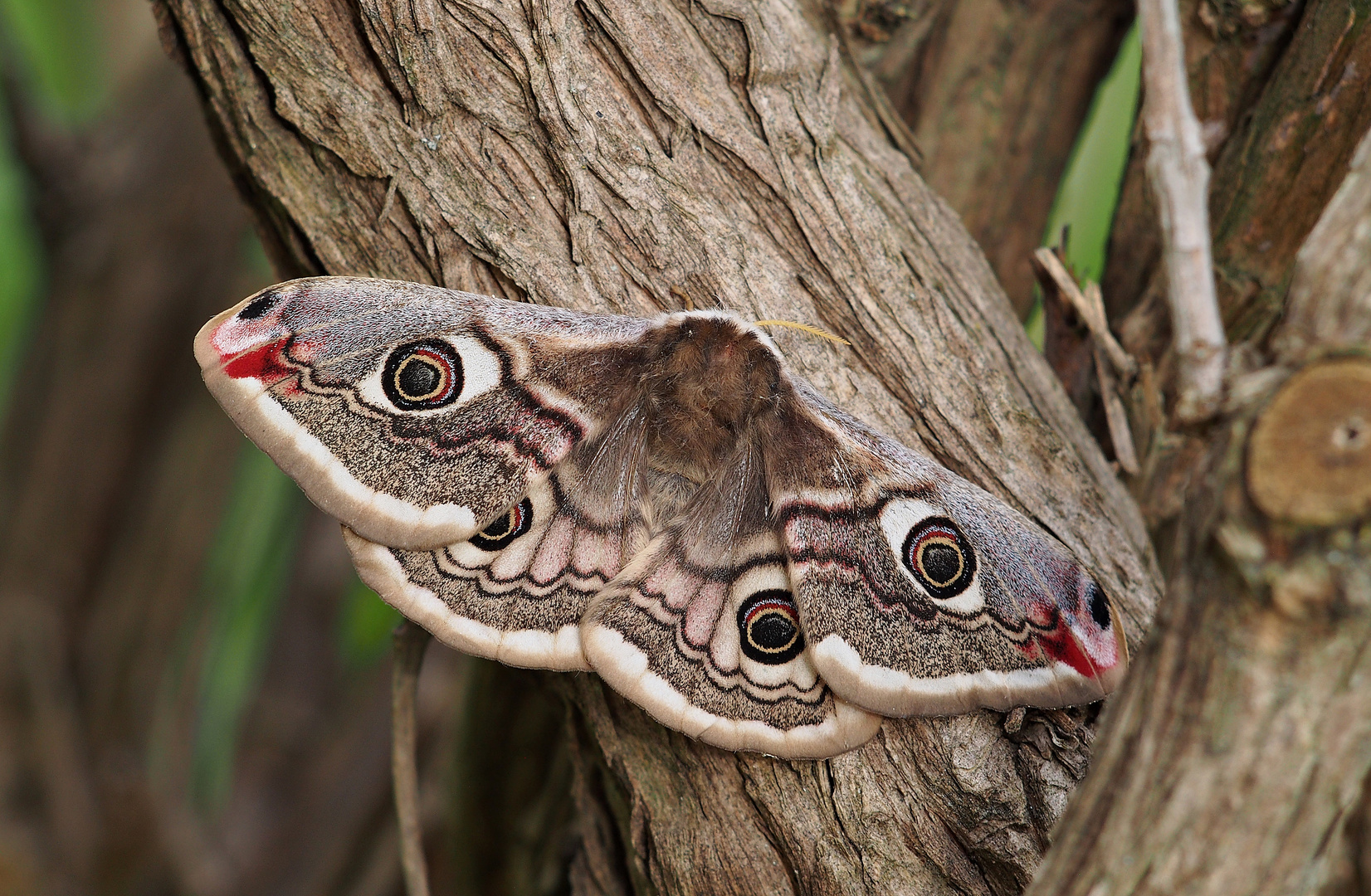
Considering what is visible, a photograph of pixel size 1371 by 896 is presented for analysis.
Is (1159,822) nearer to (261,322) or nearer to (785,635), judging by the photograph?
(785,635)

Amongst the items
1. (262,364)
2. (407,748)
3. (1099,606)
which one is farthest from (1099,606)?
Result: (407,748)

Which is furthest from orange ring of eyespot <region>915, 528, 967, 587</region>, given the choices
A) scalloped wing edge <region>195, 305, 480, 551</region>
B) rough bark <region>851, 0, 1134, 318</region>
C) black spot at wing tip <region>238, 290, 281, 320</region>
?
black spot at wing tip <region>238, 290, 281, 320</region>

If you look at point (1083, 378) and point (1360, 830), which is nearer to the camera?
point (1360, 830)

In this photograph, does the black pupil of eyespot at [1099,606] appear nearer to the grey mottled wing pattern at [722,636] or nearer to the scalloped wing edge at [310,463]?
the grey mottled wing pattern at [722,636]

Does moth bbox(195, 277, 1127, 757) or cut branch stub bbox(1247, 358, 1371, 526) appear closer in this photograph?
cut branch stub bbox(1247, 358, 1371, 526)

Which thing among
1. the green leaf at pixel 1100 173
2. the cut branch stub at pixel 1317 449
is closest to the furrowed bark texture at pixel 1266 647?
the cut branch stub at pixel 1317 449

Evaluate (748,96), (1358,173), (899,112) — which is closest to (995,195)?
(899,112)

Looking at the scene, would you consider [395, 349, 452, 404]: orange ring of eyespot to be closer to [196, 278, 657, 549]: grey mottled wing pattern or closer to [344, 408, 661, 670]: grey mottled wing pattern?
[196, 278, 657, 549]: grey mottled wing pattern
